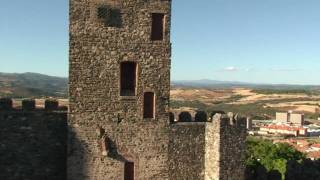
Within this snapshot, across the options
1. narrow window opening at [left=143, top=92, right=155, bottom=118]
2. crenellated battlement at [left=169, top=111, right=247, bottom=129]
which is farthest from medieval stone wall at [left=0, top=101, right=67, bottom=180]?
crenellated battlement at [left=169, top=111, right=247, bottom=129]

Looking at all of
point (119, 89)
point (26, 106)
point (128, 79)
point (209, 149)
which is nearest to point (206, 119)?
point (209, 149)

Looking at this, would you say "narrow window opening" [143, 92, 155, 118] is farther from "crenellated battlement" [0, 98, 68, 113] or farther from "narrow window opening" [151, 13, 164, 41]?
"crenellated battlement" [0, 98, 68, 113]

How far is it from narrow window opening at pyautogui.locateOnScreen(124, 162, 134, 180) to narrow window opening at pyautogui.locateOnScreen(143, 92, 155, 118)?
195 cm

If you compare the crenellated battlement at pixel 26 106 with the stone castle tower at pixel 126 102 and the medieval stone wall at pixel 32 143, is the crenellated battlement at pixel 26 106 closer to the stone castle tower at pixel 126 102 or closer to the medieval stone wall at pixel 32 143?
the medieval stone wall at pixel 32 143

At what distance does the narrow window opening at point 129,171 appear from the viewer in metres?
18.7

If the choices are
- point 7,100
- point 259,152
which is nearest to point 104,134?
point 7,100

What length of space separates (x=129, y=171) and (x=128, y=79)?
11.6 feet

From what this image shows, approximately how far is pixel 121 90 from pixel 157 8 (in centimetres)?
340

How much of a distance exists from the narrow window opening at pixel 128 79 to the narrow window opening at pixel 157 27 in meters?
1.36

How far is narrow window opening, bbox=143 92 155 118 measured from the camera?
1879 centimetres

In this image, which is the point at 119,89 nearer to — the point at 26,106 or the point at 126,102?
the point at 126,102

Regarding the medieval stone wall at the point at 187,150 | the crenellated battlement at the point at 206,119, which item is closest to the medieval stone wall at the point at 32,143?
the medieval stone wall at the point at 187,150

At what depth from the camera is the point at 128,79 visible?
61.4 ft

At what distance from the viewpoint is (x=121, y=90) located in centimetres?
1858
